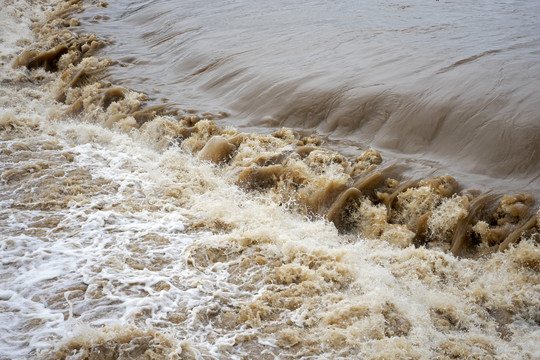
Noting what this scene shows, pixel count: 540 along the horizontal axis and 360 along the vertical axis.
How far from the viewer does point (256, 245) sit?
436 centimetres

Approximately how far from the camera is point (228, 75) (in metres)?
7.90

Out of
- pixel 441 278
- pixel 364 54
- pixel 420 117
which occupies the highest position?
pixel 364 54

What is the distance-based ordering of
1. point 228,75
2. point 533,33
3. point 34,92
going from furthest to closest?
point 34,92 → point 228,75 → point 533,33

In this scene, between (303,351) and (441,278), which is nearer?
(303,351)

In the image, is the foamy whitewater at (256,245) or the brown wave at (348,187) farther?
the brown wave at (348,187)

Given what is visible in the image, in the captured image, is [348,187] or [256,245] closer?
[256,245]

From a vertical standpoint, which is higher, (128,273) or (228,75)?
(228,75)

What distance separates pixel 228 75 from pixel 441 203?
447 cm

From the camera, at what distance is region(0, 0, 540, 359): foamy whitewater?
3.29 meters

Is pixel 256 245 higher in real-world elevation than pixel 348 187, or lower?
lower

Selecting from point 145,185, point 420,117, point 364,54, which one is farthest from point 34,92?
point 420,117

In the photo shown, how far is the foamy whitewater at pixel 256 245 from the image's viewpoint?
10.8ft

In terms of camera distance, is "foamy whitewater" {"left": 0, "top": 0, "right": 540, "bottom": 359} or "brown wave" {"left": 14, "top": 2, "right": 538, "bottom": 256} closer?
"foamy whitewater" {"left": 0, "top": 0, "right": 540, "bottom": 359}

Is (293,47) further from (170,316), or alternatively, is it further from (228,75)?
(170,316)
